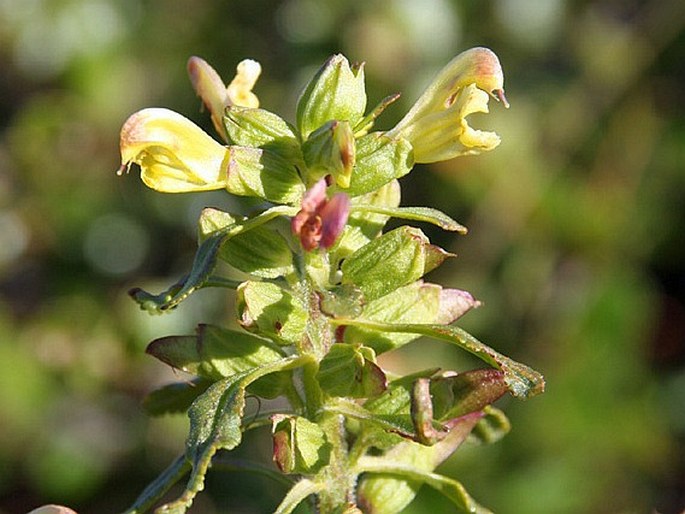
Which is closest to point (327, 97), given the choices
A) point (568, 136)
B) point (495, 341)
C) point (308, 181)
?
point (308, 181)

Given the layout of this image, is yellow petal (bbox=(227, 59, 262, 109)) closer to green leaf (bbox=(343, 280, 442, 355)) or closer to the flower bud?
the flower bud

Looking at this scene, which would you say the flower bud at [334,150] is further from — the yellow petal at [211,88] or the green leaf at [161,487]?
the green leaf at [161,487]

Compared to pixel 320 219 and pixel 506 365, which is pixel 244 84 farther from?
pixel 506 365

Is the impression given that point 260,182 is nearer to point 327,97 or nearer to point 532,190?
point 327,97

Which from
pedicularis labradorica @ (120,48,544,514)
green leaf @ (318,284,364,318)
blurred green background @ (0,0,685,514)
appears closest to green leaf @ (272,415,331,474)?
pedicularis labradorica @ (120,48,544,514)

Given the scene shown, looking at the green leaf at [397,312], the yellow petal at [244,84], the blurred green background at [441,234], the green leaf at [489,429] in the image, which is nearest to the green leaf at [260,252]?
the green leaf at [397,312]
